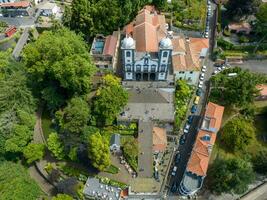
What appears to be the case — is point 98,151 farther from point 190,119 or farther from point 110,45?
point 110,45

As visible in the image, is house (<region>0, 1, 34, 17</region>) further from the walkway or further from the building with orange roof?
the building with orange roof

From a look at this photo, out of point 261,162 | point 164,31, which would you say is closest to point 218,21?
point 164,31

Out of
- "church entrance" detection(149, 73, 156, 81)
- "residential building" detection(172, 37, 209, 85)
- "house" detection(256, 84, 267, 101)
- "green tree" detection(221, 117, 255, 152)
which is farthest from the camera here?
"residential building" detection(172, 37, 209, 85)

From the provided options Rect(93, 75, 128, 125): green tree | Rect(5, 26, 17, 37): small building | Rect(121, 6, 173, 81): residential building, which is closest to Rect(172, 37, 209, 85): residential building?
Rect(121, 6, 173, 81): residential building

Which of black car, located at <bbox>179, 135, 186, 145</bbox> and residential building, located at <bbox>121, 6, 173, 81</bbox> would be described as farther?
black car, located at <bbox>179, 135, 186, 145</bbox>

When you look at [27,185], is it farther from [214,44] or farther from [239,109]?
[214,44]

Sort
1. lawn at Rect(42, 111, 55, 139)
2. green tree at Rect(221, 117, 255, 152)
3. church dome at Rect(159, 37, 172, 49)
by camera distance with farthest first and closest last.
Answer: lawn at Rect(42, 111, 55, 139)
church dome at Rect(159, 37, 172, 49)
green tree at Rect(221, 117, 255, 152)

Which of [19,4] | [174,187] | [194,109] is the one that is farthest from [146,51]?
[19,4]
